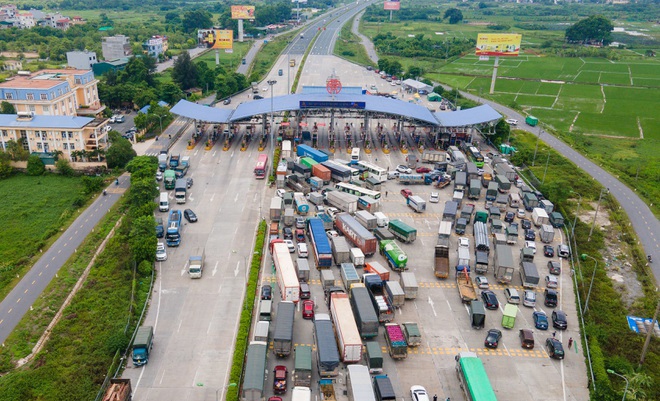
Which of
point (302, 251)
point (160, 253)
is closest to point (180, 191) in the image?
point (160, 253)

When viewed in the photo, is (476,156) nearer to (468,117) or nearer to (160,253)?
(468,117)

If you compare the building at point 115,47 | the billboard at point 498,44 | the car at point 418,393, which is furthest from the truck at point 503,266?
the building at point 115,47

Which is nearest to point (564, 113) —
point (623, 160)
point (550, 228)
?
point (623, 160)

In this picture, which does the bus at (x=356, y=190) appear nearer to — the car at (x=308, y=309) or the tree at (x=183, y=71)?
the car at (x=308, y=309)

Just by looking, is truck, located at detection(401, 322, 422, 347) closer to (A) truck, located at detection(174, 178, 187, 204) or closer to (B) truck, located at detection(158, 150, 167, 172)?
(A) truck, located at detection(174, 178, 187, 204)

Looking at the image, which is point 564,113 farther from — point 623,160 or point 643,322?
point 643,322

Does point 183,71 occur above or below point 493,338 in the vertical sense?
above

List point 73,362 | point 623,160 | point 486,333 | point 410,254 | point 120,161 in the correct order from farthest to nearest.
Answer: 1. point 623,160
2. point 120,161
3. point 410,254
4. point 486,333
5. point 73,362
